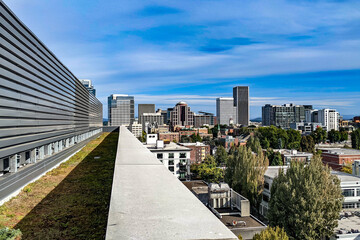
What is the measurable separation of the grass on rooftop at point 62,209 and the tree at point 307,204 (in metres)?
11.3

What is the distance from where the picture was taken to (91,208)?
3512 mm

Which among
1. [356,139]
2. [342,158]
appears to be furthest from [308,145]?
[342,158]

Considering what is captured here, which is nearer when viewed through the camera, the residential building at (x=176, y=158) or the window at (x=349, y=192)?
the window at (x=349, y=192)

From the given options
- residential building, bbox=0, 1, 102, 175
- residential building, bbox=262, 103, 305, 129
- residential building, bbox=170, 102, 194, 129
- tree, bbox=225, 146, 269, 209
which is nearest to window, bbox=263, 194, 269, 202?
tree, bbox=225, 146, 269, 209

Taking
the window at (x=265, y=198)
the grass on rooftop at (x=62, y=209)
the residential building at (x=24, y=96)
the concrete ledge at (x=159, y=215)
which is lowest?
the window at (x=265, y=198)

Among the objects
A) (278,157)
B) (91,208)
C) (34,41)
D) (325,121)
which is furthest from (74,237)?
(325,121)

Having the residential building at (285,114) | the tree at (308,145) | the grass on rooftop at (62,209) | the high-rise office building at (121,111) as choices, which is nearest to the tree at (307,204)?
the grass on rooftop at (62,209)

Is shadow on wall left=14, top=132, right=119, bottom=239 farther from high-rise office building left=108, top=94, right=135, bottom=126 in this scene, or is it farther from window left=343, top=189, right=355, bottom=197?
high-rise office building left=108, top=94, right=135, bottom=126

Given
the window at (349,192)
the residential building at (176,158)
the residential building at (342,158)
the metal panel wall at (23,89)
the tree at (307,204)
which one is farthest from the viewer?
the residential building at (342,158)

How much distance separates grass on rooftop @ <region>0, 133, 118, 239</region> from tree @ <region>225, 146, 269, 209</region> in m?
17.2

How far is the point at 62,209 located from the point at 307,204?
13.2 meters

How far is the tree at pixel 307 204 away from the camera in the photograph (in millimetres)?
13195

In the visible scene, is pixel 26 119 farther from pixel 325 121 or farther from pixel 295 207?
pixel 325 121

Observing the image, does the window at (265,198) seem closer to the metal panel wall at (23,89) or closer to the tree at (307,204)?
the tree at (307,204)
